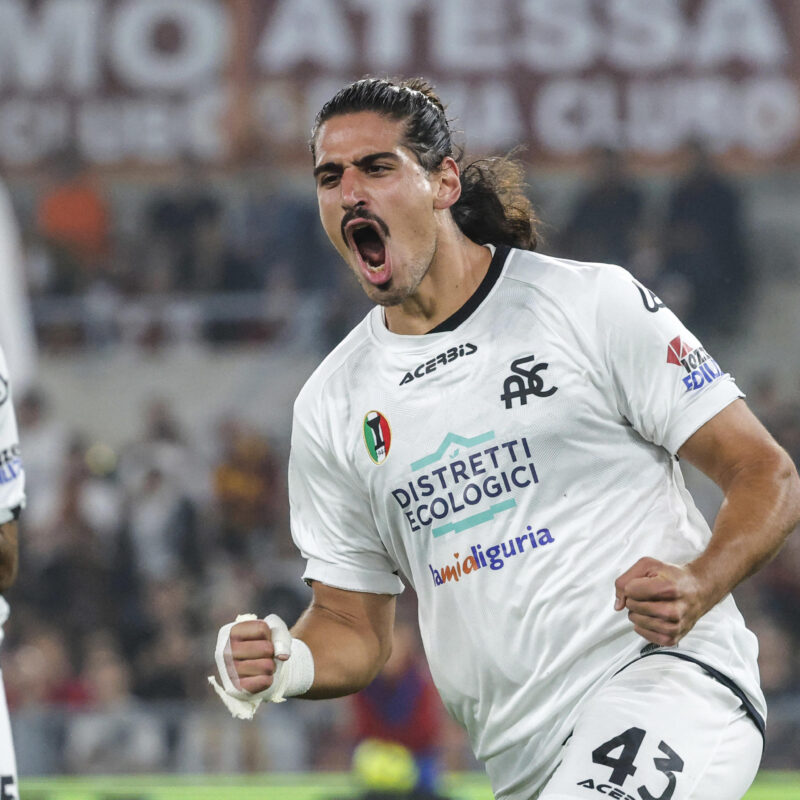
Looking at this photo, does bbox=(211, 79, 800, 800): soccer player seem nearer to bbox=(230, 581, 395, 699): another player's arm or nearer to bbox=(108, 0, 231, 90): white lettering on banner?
bbox=(230, 581, 395, 699): another player's arm

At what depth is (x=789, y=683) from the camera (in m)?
9.29

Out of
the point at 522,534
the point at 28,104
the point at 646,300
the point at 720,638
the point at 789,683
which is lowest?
the point at 789,683

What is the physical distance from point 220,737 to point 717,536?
17.9 ft

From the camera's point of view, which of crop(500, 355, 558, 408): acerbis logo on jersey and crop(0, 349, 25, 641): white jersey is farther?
crop(0, 349, 25, 641): white jersey

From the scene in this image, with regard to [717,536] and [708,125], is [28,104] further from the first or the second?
[717,536]

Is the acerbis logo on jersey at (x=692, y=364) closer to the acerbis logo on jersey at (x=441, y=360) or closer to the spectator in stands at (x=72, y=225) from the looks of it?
the acerbis logo on jersey at (x=441, y=360)

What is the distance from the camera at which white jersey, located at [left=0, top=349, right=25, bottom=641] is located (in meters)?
4.07

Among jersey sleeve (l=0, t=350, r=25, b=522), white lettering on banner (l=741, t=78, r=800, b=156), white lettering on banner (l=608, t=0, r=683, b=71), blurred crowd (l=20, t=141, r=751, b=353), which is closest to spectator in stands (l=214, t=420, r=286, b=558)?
blurred crowd (l=20, t=141, r=751, b=353)

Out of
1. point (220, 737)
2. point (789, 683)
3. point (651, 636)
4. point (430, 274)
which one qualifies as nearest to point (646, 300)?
point (430, 274)

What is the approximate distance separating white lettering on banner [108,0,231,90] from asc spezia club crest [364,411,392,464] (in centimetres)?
992

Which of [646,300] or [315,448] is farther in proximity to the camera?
[315,448]

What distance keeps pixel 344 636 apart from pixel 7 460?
41.3 inches

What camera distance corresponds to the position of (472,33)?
12797 mm

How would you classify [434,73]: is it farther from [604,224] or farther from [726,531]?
[726,531]
